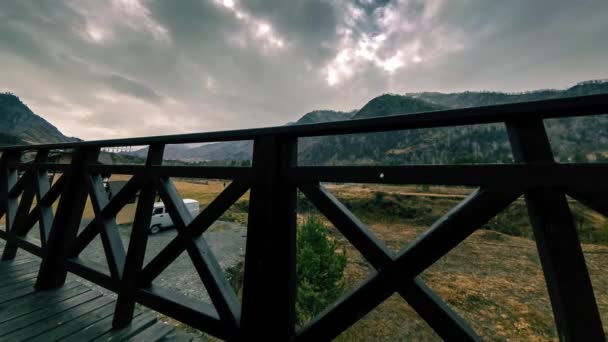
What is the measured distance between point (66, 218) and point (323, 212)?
3.62 meters

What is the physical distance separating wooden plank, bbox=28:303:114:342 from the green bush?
11510mm

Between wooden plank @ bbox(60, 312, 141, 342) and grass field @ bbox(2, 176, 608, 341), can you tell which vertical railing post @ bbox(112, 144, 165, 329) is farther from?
grass field @ bbox(2, 176, 608, 341)

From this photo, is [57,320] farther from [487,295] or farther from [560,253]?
[487,295]

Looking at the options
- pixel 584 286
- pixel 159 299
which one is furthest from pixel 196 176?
pixel 584 286

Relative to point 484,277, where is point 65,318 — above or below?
above

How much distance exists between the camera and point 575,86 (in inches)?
6407

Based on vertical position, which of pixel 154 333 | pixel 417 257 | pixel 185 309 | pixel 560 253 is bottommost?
pixel 154 333

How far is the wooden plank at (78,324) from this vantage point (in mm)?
2268

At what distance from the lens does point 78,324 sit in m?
2.47

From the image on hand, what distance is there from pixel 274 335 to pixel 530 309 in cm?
3035

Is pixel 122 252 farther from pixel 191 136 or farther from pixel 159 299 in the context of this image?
pixel 191 136

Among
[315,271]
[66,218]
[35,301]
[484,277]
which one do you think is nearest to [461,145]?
[484,277]

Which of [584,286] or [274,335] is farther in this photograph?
[274,335]

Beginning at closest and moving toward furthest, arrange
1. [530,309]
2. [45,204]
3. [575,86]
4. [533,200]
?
[533,200] < [45,204] < [530,309] < [575,86]
